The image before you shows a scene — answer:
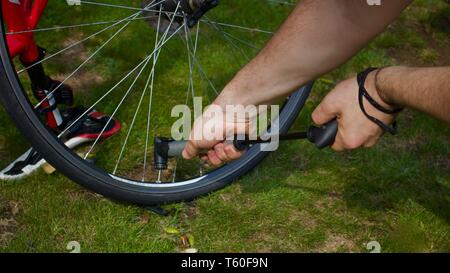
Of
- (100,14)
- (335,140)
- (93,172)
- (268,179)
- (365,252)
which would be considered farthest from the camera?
(100,14)

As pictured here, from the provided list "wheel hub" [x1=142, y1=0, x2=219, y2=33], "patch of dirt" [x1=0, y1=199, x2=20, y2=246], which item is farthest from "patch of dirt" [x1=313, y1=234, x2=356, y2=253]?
"patch of dirt" [x1=0, y1=199, x2=20, y2=246]

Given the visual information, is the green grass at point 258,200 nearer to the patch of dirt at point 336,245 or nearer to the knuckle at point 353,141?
the patch of dirt at point 336,245

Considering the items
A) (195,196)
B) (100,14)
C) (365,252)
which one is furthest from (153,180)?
(100,14)

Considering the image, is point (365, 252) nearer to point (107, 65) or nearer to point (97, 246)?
point (97, 246)

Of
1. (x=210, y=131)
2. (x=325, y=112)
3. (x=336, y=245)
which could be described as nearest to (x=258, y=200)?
(x=336, y=245)

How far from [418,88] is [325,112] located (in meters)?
0.33

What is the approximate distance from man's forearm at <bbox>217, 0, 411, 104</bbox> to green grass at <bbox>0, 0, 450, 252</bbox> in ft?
2.92

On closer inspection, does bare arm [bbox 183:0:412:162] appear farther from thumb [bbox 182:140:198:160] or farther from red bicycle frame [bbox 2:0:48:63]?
red bicycle frame [bbox 2:0:48:63]

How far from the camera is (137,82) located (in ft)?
10.1

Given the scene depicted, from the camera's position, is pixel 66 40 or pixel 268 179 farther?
pixel 66 40

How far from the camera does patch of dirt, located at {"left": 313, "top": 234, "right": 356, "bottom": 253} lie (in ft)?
8.26

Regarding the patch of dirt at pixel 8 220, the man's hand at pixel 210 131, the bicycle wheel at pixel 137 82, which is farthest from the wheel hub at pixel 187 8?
the patch of dirt at pixel 8 220

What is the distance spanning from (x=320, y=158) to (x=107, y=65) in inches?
50.2

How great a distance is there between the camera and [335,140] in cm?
187
